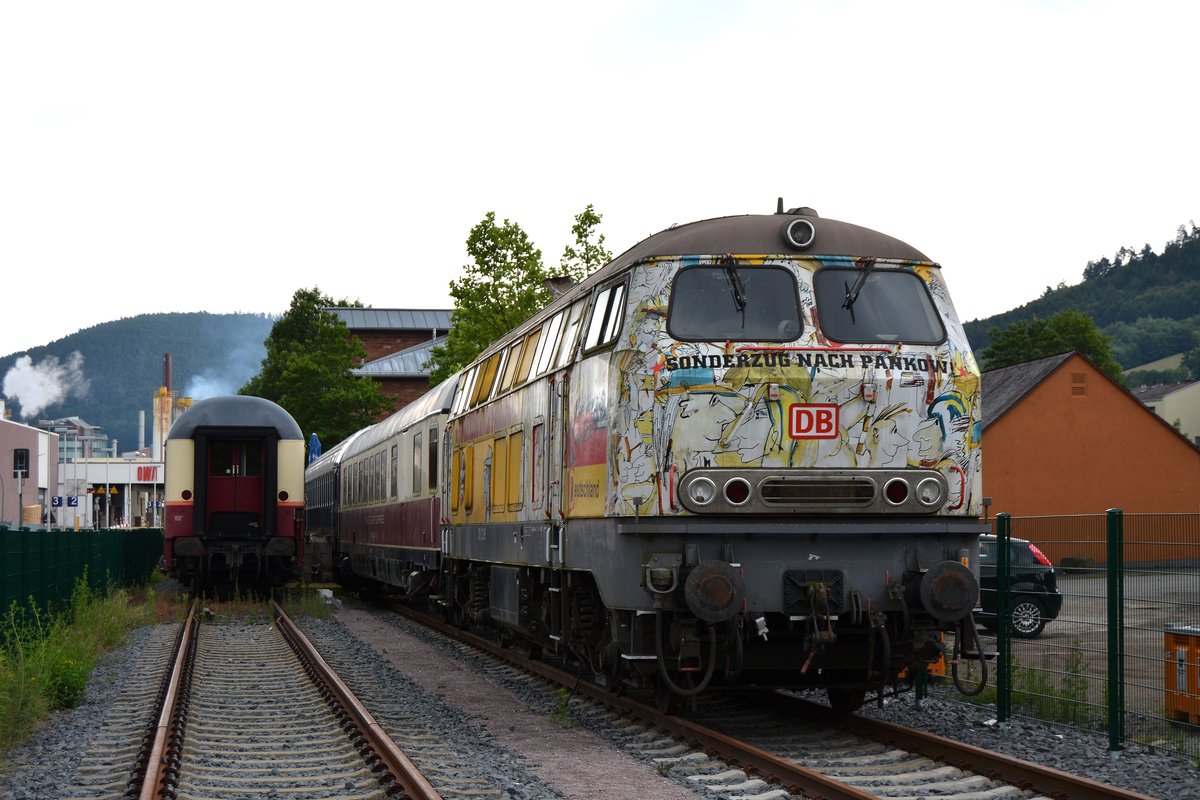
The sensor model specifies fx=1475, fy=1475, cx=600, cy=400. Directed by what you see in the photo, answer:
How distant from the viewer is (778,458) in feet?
31.8

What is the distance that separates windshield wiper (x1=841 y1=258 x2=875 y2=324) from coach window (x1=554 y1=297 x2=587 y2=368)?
89.5 inches

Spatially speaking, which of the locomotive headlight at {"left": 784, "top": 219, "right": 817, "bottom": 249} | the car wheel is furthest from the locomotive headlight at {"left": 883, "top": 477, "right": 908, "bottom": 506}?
the car wheel

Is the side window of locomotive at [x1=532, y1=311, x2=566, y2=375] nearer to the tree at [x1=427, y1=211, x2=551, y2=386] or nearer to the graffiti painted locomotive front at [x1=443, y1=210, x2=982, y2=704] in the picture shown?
the graffiti painted locomotive front at [x1=443, y1=210, x2=982, y2=704]

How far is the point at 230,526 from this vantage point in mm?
25594

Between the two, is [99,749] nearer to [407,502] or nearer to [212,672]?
[212,672]

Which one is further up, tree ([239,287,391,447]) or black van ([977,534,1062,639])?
tree ([239,287,391,447])

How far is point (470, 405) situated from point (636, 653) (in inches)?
291

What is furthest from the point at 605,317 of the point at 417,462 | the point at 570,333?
the point at 417,462

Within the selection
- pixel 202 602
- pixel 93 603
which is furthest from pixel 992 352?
pixel 93 603

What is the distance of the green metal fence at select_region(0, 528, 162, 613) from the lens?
558 inches

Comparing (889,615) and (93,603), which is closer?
(889,615)

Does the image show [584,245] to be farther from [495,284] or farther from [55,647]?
[55,647]

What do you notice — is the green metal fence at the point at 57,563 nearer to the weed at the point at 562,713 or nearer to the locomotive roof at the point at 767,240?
the weed at the point at 562,713

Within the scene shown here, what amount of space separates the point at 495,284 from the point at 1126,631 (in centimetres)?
3013
